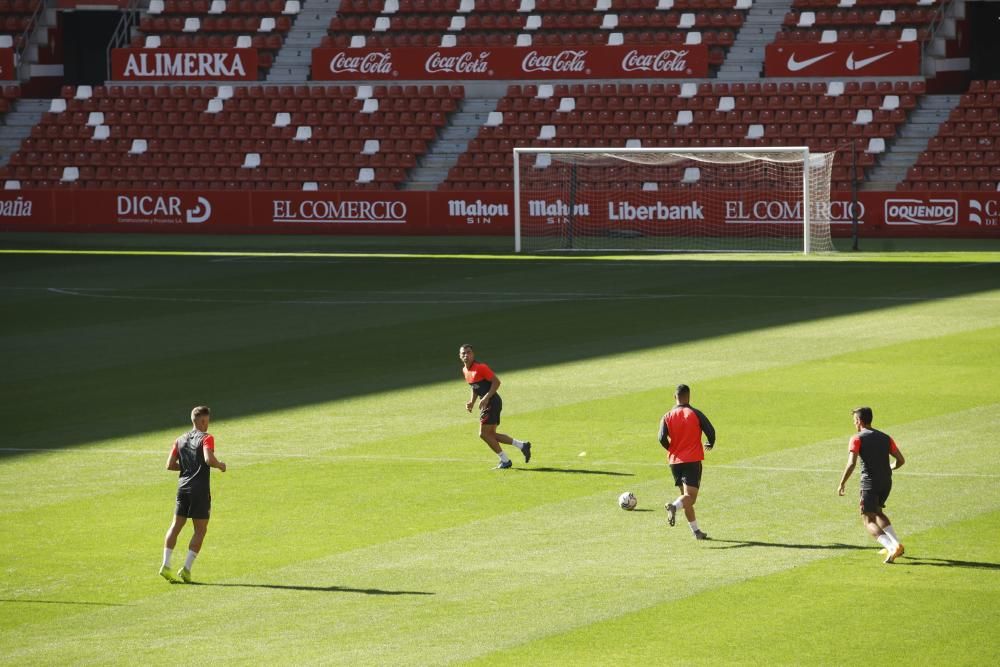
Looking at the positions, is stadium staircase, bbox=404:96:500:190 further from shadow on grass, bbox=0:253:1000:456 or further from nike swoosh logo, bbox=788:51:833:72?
shadow on grass, bbox=0:253:1000:456

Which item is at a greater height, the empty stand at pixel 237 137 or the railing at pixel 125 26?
the railing at pixel 125 26

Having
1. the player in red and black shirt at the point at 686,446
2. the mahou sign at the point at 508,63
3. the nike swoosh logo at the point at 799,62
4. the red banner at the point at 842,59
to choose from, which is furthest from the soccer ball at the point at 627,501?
the mahou sign at the point at 508,63

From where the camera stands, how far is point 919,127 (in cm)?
Answer: 5512

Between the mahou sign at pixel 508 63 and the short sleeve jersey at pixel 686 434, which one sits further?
the mahou sign at pixel 508 63

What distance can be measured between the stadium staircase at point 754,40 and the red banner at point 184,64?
1751 centimetres

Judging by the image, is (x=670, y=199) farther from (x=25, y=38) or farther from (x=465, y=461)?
(x=465, y=461)

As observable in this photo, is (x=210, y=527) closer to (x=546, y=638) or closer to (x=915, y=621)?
(x=546, y=638)

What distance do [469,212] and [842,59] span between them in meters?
13.3

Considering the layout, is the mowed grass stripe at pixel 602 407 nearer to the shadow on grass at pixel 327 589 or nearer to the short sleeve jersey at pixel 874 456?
the shadow on grass at pixel 327 589

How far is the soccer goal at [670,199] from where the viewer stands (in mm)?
51375

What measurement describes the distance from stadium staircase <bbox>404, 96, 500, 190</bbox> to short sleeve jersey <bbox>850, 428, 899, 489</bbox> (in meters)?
42.6

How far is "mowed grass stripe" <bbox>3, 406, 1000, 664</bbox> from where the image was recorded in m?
14.1

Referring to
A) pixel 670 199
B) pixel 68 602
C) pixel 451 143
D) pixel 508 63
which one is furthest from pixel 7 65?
pixel 68 602

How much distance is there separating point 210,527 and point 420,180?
4110 cm
